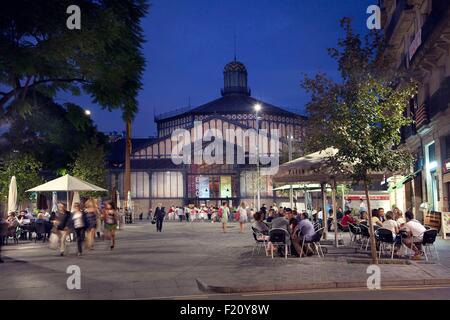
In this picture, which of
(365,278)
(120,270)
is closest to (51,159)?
(120,270)

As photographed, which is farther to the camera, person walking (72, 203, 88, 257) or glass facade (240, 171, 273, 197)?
glass facade (240, 171, 273, 197)

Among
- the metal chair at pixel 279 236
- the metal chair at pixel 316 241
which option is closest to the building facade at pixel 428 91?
the metal chair at pixel 316 241

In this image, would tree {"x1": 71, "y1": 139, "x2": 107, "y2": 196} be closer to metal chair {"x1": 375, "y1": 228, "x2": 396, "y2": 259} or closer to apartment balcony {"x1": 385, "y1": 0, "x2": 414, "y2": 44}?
apartment balcony {"x1": 385, "y1": 0, "x2": 414, "y2": 44}

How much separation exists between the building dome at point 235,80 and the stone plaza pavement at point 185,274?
66.6m

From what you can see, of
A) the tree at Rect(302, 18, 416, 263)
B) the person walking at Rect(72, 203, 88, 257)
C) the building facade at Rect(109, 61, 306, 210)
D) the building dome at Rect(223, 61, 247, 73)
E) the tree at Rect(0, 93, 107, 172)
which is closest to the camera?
the tree at Rect(302, 18, 416, 263)

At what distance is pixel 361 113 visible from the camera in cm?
1295

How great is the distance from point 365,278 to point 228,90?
7297 centimetres

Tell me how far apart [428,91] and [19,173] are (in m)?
22.5

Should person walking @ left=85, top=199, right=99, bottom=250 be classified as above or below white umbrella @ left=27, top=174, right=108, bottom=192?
below

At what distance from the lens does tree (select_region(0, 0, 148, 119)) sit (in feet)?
54.2

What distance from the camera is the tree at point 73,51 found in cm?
1652

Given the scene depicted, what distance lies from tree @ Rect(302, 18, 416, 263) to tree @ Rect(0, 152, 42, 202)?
2207cm

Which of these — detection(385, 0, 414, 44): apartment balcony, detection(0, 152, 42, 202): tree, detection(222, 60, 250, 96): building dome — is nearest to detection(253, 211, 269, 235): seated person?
detection(385, 0, 414, 44): apartment balcony

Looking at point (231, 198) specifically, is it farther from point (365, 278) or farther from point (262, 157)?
point (365, 278)
